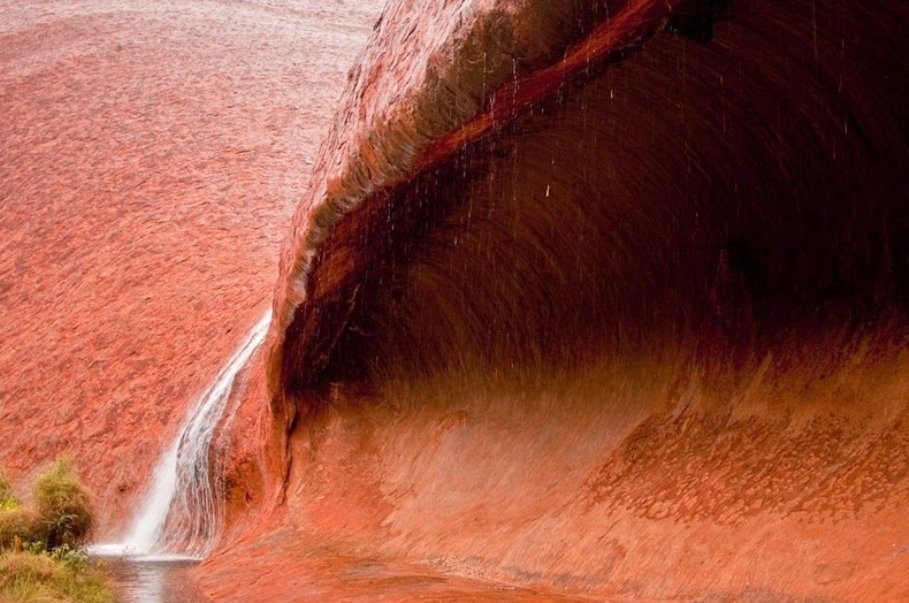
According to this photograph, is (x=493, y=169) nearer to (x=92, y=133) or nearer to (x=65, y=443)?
(x=65, y=443)

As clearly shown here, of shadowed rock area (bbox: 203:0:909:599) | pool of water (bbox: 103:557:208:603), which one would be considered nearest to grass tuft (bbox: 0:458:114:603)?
pool of water (bbox: 103:557:208:603)

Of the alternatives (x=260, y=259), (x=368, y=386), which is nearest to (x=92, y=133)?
(x=260, y=259)

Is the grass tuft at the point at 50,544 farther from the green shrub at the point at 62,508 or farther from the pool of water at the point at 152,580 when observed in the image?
the pool of water at the point at 152,580

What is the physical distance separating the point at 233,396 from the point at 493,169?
6.26 m

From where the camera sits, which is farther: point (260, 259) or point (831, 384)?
point (260, 259)

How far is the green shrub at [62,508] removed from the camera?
33.1 feet

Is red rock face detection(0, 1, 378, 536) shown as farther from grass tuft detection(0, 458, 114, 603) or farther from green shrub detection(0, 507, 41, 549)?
green shrub detection(0, 507, 41, 549)

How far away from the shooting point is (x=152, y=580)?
985cm

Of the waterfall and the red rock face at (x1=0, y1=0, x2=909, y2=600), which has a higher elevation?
the red rock face at (x1=0, y1=0, x2=909, y2=600)

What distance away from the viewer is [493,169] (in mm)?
9148

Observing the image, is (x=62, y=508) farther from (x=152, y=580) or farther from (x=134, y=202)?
(x=134, y=202)

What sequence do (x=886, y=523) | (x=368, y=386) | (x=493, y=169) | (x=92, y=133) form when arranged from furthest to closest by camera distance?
(x=92, y=133)
(x=368, y=386)
(x=493, y=169)
(x=886, y=523)

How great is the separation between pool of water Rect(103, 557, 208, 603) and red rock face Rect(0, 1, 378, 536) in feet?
8.44

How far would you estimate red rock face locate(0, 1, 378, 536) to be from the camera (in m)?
16.2
